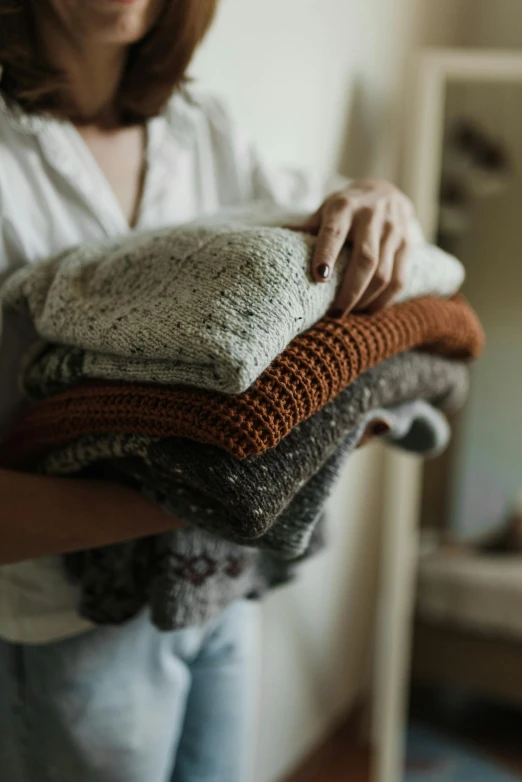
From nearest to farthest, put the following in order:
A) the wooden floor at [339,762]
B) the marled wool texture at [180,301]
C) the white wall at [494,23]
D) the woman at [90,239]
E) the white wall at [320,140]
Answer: the marled wool texture at [180,301]
the woman at [90,239]
the white wall at [320,140]
the wooden floor at [339,762]
the white wall at [494,23]

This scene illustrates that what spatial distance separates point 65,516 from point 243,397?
0.19 meters

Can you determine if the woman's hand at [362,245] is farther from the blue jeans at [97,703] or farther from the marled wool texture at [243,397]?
the blue jeans at [97,703]

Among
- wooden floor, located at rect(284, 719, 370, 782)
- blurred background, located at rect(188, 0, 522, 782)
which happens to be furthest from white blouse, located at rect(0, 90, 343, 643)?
wooden floor, located at rect(284, 719, 370, 782)

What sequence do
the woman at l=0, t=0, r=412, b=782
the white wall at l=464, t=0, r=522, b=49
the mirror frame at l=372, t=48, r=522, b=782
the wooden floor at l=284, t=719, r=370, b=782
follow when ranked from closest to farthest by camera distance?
the woman at l=0, t=0, r=412, b=782 → the mirror frame at l=372, t=48, r=522, b=782 → the wooden floor at l=284, t=719, r=370, b=782 → the white wall at l=464, t=0, r=522, b=49

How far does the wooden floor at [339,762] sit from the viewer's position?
161 centimetres

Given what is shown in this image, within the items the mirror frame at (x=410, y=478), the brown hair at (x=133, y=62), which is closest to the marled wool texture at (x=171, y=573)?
the brown hair at (x=133, y=62)

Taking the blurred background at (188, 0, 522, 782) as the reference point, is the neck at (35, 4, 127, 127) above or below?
above

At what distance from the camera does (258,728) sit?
1368mm

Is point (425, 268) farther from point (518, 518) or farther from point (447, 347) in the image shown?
point (518, 518)

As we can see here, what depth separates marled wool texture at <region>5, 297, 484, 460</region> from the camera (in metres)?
0.50

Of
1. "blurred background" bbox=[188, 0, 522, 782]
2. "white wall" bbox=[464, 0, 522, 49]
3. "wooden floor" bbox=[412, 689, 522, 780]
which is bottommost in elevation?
"wooden floor" bbox=[412, 689, 522, 780]

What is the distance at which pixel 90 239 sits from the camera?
71 cm

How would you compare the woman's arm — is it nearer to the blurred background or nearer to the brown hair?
the brown hair

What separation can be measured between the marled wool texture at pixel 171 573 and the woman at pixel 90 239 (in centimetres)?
4
